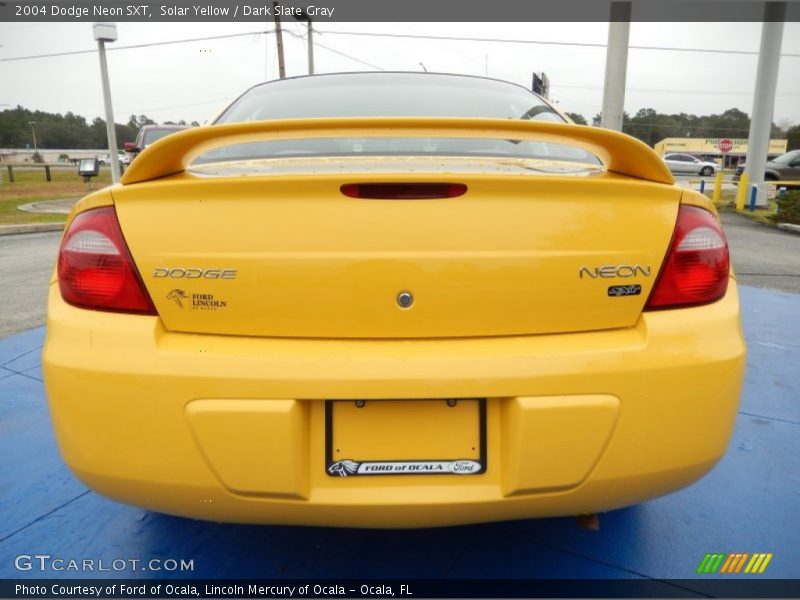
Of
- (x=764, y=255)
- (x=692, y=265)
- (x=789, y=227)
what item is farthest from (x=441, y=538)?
(x=789, y=227)

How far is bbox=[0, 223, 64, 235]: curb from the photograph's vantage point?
10148mm

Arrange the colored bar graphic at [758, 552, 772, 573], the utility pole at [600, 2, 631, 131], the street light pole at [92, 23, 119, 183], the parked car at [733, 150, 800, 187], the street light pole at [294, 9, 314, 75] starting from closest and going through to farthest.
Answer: the colored bar graphic at [758, 552, 772, 573] → the utility pole at [600, 2, 631, 131] → the street light pole at [92, 23, 119, 183] → the parked car at [733, 150, 800, 187] → the street light pole at [294, 9, 314, 75]

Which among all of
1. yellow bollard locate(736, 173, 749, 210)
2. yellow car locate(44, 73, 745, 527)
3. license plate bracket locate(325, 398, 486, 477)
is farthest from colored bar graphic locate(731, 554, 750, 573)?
yellow bollard locate(736, 173, 749, 210)

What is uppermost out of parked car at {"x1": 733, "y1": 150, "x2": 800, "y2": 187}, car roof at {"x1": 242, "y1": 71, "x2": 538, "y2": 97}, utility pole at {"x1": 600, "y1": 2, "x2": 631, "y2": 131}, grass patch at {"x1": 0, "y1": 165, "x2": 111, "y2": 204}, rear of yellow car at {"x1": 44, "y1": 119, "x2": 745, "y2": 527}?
utility pole at {"x1": 600, "y1": 2, "x2": 631, "y2": 131}

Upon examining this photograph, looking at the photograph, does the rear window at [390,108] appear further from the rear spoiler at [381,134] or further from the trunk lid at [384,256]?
the trunk lid at [384,256]

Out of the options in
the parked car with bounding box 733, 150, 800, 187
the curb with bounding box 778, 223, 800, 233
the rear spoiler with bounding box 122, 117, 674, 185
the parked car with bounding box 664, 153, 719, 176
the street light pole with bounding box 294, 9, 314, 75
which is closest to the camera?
the rear spoiler with bounding box 122, 117, 674, 185

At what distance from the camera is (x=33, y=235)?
10.0 meters

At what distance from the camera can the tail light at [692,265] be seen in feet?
4.55

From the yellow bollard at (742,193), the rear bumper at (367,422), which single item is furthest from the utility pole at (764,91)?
the rear bumper at (367,422)

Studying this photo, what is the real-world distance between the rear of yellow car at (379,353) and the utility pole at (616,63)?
8.64 m

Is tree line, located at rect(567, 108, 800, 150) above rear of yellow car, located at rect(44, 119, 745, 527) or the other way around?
above

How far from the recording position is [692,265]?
142cm

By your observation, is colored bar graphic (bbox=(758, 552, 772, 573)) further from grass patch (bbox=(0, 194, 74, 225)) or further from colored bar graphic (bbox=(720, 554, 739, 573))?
grass patch (bbox=(0, 194, 74, 225))

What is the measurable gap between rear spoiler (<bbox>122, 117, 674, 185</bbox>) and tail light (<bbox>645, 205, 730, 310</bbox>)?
0.44 ft
